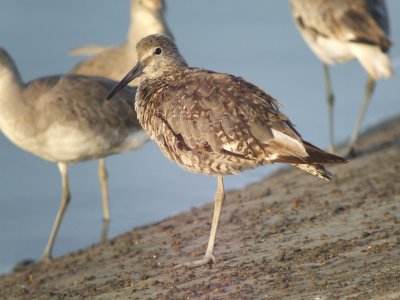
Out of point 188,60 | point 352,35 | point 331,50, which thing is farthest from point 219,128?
point 188,60

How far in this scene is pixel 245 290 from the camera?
17.9 feet

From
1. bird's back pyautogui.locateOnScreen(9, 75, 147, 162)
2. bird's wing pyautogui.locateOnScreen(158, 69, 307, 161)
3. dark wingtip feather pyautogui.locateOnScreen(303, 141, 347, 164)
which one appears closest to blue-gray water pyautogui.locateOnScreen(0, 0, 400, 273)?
bird's back pyautogui.locateOnScreen(9, 75, 147, 162)

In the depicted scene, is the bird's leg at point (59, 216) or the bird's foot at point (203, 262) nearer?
the bird's foot at point (203, 262)

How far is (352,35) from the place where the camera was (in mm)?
9938

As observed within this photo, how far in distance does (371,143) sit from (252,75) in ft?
7.17

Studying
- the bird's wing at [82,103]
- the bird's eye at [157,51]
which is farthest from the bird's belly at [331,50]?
the bird's eye at [157,51]

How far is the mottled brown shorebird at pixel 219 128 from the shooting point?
5883 millimetres

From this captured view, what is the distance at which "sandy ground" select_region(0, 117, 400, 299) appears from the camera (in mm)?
5457

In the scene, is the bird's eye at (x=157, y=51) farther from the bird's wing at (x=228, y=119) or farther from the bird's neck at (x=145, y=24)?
the bird's neck at (x=145, y=24)

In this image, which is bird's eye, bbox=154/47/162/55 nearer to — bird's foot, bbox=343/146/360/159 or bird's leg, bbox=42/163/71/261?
bird's leg, bbox=42/163/71/261

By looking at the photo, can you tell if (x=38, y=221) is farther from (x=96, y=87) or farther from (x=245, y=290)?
(x=245, y=290)

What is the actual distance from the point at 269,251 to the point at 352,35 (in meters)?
4.19

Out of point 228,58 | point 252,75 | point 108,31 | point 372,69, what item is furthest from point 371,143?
point 108,31

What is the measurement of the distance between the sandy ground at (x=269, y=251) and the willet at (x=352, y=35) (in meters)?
1.08
